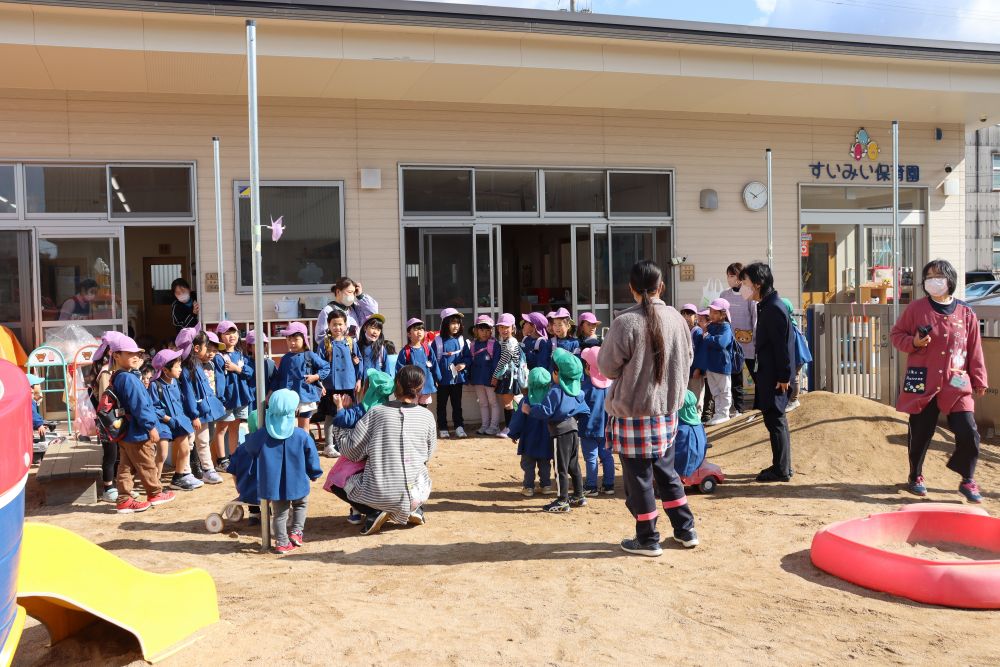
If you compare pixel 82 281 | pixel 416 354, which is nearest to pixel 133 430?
pixel 416 354

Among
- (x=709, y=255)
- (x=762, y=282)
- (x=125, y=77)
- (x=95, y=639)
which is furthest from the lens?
(x=709, y=255)

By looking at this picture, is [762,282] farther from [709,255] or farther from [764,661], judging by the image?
[709,255]

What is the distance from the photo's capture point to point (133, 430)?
702 centimetres

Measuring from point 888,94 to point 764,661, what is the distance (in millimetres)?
10539

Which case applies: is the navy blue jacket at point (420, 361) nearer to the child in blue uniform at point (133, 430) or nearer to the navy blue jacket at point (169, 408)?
the navy blue jacket at point (169, 408)

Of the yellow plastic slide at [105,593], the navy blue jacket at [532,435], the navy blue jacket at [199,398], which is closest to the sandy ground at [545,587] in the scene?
the yellow plastic slide at [105,593]

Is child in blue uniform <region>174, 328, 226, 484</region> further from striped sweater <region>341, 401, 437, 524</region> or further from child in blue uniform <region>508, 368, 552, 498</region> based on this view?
child in blue uniform <region>508, 368, 552, 498</region>

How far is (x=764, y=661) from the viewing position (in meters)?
3.98

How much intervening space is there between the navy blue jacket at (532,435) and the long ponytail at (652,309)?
1.68m

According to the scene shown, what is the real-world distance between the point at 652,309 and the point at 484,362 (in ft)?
16.8

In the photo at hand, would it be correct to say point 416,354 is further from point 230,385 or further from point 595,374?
point 595,374

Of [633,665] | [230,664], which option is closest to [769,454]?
[633,665]

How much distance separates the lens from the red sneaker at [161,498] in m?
7.27

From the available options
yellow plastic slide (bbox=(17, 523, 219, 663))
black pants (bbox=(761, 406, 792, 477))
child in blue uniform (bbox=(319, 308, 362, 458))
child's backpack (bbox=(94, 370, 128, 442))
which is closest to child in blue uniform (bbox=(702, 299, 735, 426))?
black pants (bbox=(761, 406, 792, 477))
